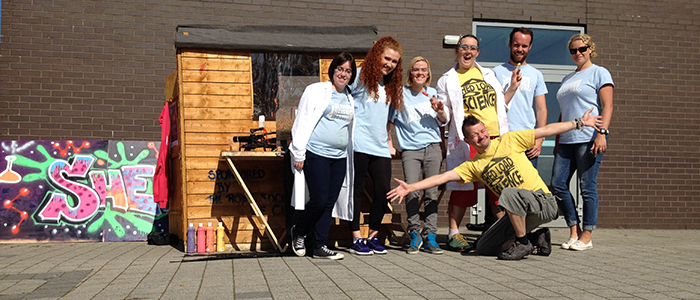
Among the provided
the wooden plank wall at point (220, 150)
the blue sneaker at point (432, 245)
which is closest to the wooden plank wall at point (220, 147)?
the wooden plank wall at point (220, 150)

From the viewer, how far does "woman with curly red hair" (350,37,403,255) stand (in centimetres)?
550

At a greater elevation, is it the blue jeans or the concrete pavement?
the blue jeans

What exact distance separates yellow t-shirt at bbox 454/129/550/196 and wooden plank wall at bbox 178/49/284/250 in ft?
7.14

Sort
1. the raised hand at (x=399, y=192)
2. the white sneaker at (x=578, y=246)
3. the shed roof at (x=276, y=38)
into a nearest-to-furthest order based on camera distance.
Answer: the raised hand at (x=399, y=192)
the white sneaker at (x=578, y=246)
the shed roof at (x=276, y=38)

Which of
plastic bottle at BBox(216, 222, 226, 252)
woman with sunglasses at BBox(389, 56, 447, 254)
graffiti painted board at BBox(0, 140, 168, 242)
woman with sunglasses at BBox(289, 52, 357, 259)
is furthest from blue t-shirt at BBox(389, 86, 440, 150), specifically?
graffiti painted board at BBox(0, 140, 168, 242)

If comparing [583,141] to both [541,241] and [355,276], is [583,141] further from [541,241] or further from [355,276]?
[355,276]

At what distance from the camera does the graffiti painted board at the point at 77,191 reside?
280 inches

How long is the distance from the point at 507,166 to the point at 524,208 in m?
0.40

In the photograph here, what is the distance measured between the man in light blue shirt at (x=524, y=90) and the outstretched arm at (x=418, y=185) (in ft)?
3.51

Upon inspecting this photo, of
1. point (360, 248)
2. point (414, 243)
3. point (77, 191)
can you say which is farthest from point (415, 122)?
point (77, 191)

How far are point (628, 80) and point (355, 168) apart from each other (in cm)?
571

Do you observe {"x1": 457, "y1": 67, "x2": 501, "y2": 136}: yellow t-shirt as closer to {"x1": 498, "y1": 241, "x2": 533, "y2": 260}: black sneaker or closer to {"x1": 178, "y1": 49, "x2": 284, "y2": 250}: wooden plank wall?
{"x1": 498, "y1": 241, "x2": 533, "y2": 260}: black sneaker

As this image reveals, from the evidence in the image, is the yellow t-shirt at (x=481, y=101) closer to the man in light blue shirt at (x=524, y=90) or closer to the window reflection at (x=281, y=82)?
the man in light blue shirt at (x=524, y=90)

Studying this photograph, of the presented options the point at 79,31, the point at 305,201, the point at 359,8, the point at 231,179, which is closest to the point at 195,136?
the point at 231,179
